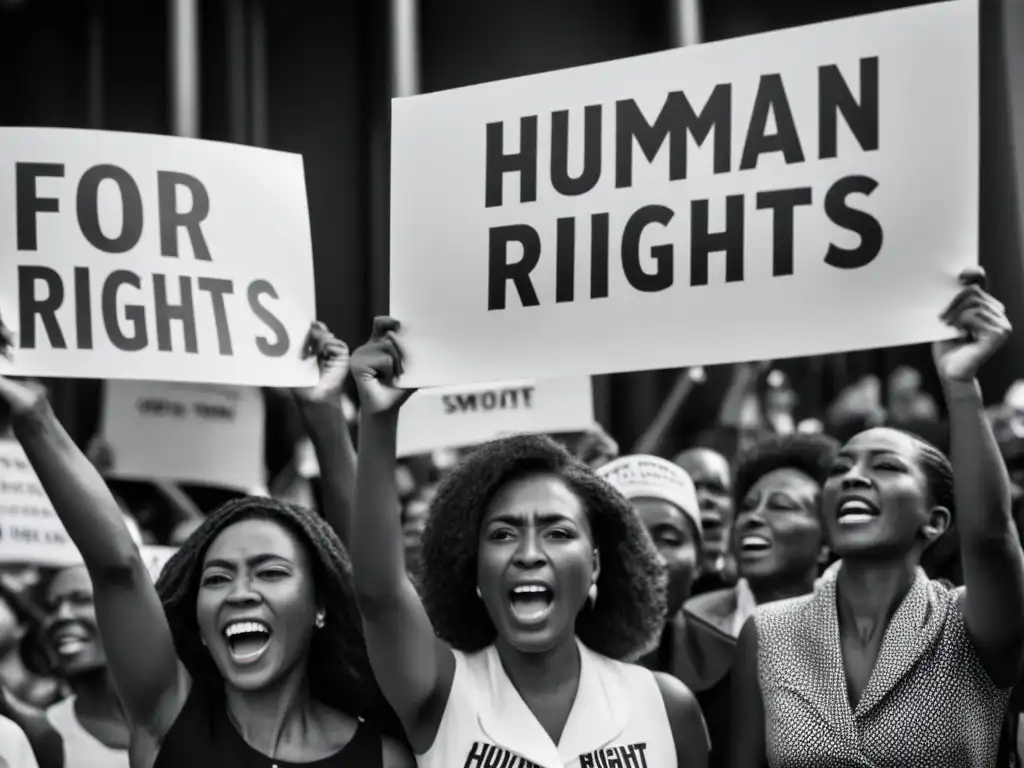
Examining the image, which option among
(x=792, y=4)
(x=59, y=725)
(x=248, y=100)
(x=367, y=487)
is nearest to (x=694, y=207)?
(x=367, y=487)

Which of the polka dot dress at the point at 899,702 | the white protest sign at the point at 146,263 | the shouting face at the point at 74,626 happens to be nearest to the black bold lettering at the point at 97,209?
the white protest sign at the point at 146,263

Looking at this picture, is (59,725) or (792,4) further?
(792,4)

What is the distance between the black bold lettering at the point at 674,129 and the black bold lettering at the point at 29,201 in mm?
1350

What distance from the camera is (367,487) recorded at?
3133mm

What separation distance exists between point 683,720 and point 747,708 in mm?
174

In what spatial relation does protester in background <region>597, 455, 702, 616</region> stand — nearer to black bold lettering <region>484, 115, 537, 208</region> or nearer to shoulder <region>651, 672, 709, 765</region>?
shoulder <region>651, 672, 709, 765</region>

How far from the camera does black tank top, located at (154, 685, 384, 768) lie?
3303mm

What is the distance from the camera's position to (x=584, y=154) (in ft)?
11.8

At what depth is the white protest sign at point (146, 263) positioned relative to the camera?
3812 millimetres

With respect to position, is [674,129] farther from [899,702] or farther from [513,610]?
[899,702]

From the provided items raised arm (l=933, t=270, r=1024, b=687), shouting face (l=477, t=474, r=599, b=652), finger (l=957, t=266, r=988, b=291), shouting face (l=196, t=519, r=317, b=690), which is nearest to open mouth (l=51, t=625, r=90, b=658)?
shouting face (l=196, t=519, r=317, b=690)

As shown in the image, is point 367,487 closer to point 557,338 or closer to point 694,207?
point 557,338

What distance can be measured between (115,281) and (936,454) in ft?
6.38

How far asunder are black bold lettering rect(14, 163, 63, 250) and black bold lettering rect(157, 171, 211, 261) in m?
0.24
